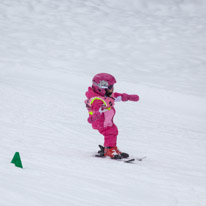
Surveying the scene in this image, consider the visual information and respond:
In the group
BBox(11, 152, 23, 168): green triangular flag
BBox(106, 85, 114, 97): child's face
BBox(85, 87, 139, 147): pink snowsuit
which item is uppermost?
BBox(106, 85, 114, 97): child's face

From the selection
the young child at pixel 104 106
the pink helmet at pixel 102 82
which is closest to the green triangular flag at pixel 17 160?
the young child at pixel 104 106

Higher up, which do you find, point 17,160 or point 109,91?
point 109,91

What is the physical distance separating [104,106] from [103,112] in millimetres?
196

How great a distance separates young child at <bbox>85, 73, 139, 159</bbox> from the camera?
5.41m

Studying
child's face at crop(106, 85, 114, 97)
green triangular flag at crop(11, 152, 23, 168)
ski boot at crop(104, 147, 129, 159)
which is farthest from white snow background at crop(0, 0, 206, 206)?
child's face at crop(106, 85, 114, 97)

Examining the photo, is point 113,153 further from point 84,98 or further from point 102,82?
point 84,98

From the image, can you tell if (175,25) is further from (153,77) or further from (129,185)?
(129,185)

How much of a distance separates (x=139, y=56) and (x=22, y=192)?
47.6ft

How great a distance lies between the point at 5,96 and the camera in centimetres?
1007

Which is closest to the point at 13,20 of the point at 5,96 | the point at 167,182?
the point at 5,96

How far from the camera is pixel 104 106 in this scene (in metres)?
5.44

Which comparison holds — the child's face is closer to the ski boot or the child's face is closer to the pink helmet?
the pink helmet

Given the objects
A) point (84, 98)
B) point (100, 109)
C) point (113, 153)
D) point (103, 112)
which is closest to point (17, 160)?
point (100, 109)

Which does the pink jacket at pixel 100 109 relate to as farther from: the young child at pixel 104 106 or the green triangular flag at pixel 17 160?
the green triangular flag at pixel 17 160
